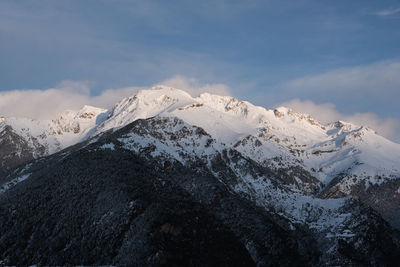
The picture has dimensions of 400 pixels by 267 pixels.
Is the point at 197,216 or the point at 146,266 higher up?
the point at 197,216

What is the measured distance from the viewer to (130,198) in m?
193

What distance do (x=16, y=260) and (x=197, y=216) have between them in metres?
67.9

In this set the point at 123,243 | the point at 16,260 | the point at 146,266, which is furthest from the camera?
the point at 16,260

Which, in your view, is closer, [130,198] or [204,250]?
[204,250]

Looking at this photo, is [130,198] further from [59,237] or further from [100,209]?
[59,237]

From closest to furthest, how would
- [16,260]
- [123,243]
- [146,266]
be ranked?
[146,266]
[123,243]
[16,260]

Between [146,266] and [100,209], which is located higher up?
[100,209]

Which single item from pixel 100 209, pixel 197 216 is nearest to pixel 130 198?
pixel 100 209

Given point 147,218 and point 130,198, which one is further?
point 130,198

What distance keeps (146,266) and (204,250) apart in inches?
1086

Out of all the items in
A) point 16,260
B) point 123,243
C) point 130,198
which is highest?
point 130,198

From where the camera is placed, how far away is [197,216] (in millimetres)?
194250

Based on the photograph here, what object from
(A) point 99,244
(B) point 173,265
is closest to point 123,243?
(A) point 99,244

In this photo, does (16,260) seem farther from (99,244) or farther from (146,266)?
(146,266)
